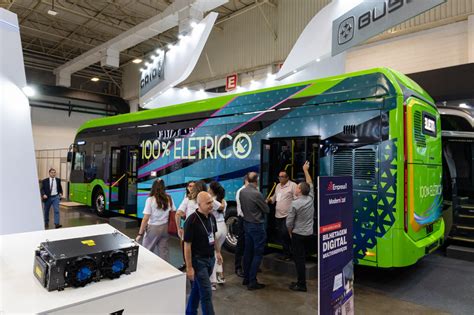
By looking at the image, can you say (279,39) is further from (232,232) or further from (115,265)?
(115,265)

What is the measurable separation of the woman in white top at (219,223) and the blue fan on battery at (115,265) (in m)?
2.99

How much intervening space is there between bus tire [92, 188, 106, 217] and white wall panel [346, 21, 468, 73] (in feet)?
32.2

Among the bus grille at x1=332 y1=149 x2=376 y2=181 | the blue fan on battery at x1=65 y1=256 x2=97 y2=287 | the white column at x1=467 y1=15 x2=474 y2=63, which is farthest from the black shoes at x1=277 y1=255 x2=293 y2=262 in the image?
the white column at x1=467 y1=15 x2=474 y2=63

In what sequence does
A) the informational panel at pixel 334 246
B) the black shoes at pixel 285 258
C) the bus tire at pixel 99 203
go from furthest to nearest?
1. the bus tire at pixel 99 203
2. the black shoes at pixel 285 258
3. the informational panel at pixel 334 246

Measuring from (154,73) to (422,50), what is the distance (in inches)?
315

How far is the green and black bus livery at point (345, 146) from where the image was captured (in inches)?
185

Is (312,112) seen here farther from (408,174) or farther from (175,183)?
(175,183)

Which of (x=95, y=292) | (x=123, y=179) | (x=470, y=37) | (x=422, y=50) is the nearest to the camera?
(x=95, y=292)

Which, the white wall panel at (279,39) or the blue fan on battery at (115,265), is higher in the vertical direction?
the white wall panel at (279,39)

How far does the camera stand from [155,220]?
4730mm

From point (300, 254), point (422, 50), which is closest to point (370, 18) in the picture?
point (300, 254)

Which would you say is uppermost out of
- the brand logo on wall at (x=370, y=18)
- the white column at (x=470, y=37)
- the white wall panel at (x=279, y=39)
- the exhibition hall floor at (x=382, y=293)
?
the white wall panel at (x=279, y=39)

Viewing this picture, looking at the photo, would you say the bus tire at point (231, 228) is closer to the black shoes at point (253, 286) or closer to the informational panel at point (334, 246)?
the black shoes at point (253, 286)

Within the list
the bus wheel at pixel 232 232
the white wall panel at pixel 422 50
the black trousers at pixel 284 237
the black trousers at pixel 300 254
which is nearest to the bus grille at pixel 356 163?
the black trousers at pixel 300 254
